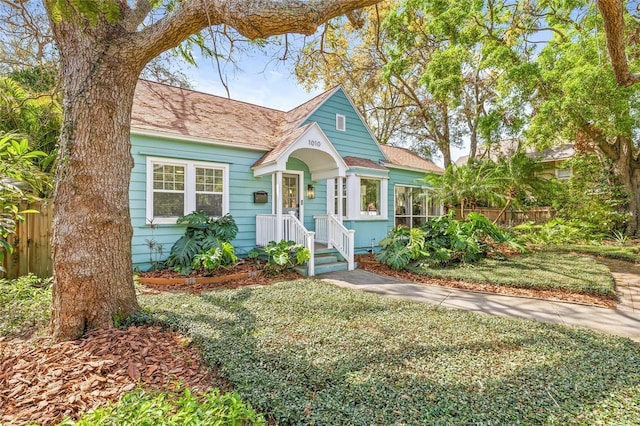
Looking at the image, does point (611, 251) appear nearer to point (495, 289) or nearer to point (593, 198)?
point (593, 198)

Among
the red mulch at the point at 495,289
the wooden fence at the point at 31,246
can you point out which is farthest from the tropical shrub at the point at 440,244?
the wooden fence at the point at 31,246

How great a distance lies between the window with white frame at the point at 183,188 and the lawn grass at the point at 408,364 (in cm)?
327

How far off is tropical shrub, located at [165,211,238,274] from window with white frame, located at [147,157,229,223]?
37cm

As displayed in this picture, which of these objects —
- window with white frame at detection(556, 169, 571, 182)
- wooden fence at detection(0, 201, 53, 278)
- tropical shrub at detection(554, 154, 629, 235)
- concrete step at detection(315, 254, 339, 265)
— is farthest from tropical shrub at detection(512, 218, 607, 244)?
wooden fence at detection(0, 201, 53, 278)

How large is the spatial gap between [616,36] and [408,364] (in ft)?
15.4

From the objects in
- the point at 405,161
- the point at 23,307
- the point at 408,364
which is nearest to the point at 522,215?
the point at 405,161

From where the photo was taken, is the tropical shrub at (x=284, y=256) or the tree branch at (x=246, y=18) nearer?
the tree branch at (x=246, y=18)

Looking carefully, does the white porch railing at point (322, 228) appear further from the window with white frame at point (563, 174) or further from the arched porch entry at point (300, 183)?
the window with white frame at point (563, 174)

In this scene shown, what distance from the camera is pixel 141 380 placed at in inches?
92.7

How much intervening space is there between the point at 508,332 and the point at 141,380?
3.72 metres

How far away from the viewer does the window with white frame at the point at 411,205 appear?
11.8 m

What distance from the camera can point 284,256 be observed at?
6.57m

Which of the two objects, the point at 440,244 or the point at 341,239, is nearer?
the point at 341,239

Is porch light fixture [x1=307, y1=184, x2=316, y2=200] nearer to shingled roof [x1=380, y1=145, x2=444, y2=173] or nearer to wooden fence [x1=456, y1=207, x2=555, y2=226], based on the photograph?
shingled roof [x1=380, y1=145, x2=444, y2=173]
